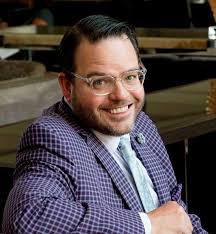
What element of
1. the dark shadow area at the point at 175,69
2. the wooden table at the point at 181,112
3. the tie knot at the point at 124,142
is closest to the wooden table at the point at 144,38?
the dark shadow area at the point at 175,69

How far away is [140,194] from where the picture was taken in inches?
67.2

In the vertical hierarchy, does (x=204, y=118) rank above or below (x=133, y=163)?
below

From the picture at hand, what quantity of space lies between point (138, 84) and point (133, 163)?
0.21 metres

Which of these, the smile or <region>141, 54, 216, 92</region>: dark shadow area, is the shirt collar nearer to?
the smile

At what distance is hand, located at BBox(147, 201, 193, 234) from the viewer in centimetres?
155

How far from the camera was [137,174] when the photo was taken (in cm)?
172

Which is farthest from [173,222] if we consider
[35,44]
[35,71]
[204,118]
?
[35,44]

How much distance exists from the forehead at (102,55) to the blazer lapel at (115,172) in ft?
0.60

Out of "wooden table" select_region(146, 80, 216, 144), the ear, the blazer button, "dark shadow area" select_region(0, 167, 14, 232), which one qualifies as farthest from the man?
"wooden table" select_region(146, 80, 216, 144)

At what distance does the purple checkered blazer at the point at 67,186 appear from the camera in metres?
1.44

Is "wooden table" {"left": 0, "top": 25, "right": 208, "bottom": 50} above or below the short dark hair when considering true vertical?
below

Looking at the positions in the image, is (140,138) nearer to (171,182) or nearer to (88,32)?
(171,182)

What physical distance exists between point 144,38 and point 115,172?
3490 millimetres

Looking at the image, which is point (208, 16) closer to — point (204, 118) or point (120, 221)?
→ point (204, 118)
